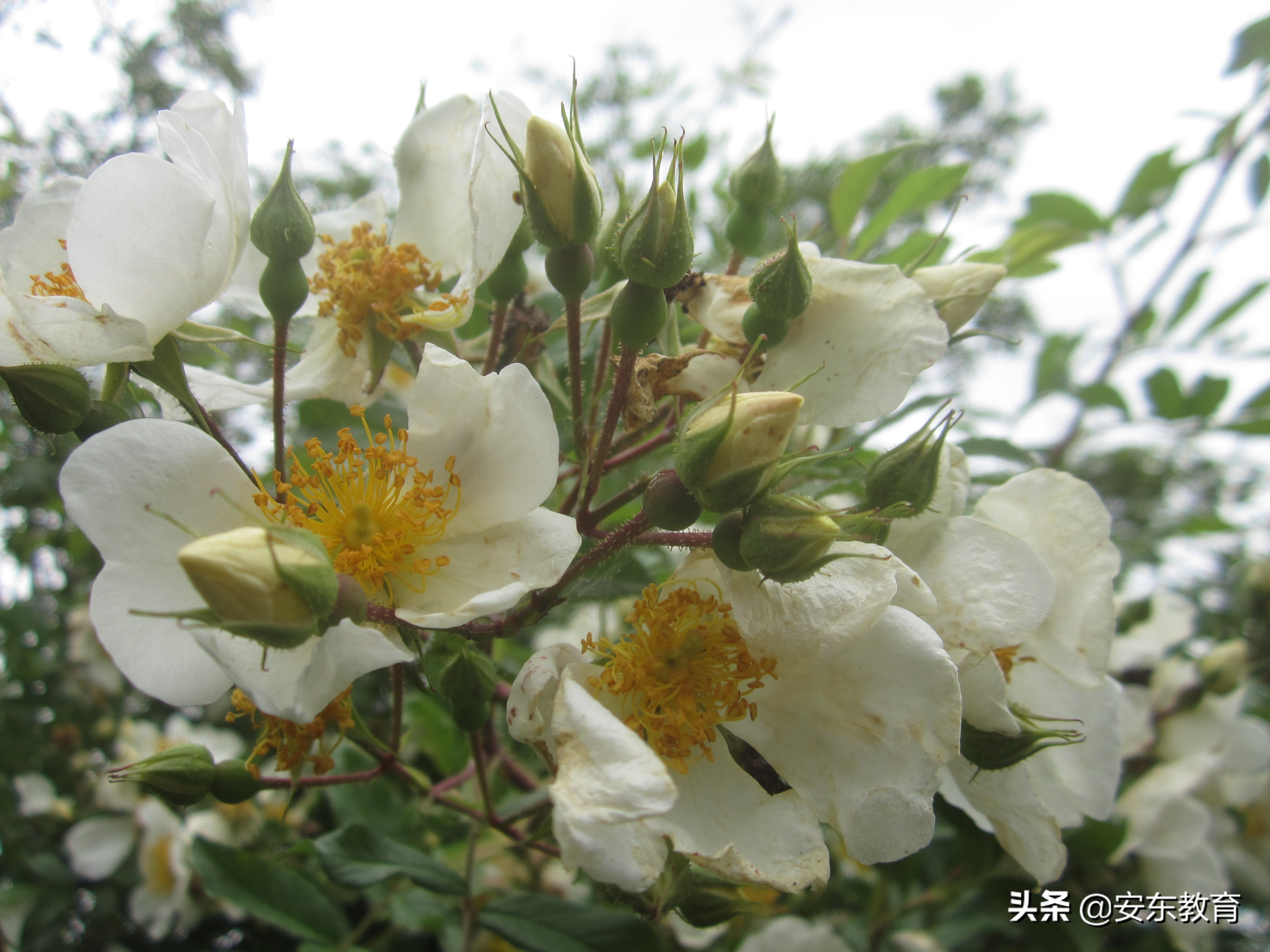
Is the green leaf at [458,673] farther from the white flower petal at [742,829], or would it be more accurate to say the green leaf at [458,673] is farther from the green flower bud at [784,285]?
the green flower bud at [784,285]

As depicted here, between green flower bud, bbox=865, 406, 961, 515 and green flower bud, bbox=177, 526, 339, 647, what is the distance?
0.63 m

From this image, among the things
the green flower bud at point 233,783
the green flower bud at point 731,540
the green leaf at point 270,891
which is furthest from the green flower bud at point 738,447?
the green leaf at point 270,891

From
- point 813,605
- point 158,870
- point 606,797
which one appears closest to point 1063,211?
point 813,605

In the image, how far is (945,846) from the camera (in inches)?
73.3

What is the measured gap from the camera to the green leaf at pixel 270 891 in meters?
1.25

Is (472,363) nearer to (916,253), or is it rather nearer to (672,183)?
(672,183)

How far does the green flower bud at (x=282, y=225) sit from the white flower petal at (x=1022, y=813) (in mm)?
1061

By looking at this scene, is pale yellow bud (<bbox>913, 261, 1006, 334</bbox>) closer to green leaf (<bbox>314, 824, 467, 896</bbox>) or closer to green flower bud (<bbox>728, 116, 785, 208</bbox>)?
green flower bud (<bbox>728, 116, 785, 208</bbox>)

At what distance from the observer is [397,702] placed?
101 cm

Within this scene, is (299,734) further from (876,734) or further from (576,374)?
(876,734)

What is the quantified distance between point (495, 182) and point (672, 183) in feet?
0.79

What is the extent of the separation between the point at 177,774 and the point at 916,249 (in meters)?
1.41

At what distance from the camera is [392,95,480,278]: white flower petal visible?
1.17 meters

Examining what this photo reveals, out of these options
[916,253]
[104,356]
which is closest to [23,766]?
[104,356]
